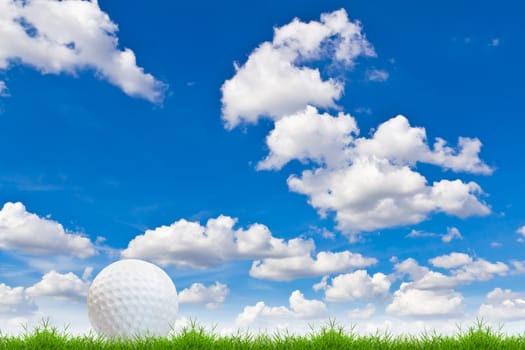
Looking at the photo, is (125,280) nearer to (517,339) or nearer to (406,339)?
(406,339)

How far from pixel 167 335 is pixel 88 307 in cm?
120

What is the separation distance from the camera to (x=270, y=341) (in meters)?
7.18

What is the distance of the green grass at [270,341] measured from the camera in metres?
7.09

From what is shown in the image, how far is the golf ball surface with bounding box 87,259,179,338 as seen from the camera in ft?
25.3

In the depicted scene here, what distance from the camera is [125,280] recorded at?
786 centimetres

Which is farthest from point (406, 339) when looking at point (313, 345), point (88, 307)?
point (88, 307)

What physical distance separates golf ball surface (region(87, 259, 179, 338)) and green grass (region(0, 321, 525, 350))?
27 cm

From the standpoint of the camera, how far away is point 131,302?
304 inches

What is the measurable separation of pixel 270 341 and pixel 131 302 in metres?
1.88

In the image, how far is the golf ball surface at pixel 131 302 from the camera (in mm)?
7699

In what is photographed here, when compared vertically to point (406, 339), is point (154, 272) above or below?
above

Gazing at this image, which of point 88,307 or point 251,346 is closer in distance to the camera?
point 251,346

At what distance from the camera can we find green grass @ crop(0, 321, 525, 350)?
7086 millimetres

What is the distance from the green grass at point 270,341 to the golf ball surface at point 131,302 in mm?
274
